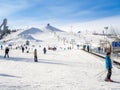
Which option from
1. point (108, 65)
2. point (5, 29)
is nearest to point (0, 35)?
point (5, 29)

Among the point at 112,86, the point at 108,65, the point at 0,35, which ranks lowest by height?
the point at 112,86

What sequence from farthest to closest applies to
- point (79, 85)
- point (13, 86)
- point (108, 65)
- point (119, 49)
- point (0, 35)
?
point (119, 49) → point (0, 35) → point (108, 65) → point (79, 85) → point (13, 86)

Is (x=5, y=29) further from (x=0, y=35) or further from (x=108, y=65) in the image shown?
(x=108, y=65)

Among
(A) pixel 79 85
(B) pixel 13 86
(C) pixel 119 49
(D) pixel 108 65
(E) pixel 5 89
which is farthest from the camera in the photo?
(C) pixel 119 49

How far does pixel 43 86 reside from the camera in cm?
999

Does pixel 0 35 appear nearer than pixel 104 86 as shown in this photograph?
No

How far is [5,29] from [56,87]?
31.7 m

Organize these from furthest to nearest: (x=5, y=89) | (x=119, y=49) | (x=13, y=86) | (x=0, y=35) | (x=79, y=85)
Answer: (x=119, y=49), (x=0, y=35), (x=79, y=85), (x=13, y=86), (x=5, y=89)

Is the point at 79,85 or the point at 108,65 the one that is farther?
the point at 108,65

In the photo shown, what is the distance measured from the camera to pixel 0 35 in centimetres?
3875

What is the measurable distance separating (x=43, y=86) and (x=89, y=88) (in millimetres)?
1891

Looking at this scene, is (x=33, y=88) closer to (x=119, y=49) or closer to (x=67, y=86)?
(x=67, y=86)

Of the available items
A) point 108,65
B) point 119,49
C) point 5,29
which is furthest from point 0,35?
point 108,65

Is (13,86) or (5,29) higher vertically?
(5,29)
